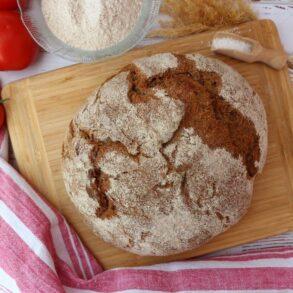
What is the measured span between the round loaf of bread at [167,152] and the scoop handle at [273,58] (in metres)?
0.15

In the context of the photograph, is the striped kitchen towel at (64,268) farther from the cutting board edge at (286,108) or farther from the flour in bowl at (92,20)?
the flour in bowl at (92,20)

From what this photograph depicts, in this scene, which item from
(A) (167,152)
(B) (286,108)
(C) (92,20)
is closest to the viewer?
(A) (167,152)

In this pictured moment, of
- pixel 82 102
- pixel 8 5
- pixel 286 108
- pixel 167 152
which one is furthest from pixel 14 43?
pixel 286 108

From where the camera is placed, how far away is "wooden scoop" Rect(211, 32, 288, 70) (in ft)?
4.24

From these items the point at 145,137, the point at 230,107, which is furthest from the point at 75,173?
the point at 230,107

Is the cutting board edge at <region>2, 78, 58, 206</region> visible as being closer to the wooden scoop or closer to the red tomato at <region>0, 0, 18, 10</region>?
the red tomato at <region>0, 0, 18, 10</region>

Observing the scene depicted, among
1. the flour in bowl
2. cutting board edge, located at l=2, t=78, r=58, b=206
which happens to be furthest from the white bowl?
cutting board edge, located at l=2, t=78, r=58, b=206

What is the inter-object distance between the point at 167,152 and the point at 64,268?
49cm

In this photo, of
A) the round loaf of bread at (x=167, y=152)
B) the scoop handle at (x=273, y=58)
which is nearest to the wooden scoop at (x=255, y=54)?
the scoop handle at (x=273, y=58)

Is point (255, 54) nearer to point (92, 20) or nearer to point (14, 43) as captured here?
point (92, 20)

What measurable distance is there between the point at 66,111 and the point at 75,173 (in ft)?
0.84

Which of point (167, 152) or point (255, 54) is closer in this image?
point (167, 152)

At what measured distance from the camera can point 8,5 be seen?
54.7 inches

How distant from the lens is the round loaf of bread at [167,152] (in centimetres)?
113
